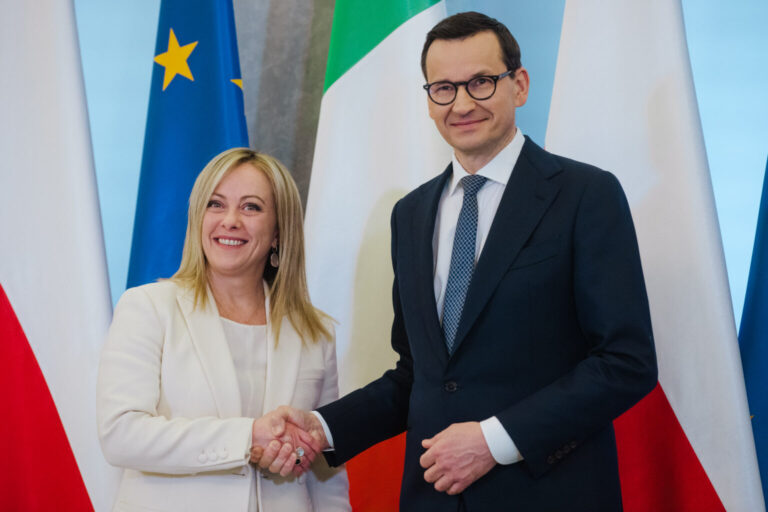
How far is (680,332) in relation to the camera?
1.95m

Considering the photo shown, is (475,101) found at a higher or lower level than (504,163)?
higher

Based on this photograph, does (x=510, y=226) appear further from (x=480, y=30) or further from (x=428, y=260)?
(x=480, y=30)

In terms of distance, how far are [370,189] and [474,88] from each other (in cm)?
75

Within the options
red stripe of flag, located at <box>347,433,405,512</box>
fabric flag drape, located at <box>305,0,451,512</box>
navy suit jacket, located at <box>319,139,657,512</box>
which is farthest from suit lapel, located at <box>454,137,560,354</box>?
red stripe of flag, located at <box>347,433,405,512</box>

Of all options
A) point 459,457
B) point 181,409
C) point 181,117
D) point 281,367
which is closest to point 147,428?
point 181,409

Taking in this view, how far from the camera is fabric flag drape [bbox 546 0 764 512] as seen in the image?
1897 millimetres

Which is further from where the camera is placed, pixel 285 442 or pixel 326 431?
pixel 326 431

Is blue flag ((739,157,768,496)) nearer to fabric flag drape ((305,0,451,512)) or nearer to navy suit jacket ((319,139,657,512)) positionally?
navy suit jacket ((319,139,657,512))

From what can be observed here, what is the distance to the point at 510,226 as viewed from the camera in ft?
5.02

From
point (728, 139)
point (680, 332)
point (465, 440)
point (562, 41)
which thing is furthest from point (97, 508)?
point (728, 139)

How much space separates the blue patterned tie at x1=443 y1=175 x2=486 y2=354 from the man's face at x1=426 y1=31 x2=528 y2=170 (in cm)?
16

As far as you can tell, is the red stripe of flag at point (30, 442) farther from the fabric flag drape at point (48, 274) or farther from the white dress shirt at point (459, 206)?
the white dress shirt at point (459, 206)

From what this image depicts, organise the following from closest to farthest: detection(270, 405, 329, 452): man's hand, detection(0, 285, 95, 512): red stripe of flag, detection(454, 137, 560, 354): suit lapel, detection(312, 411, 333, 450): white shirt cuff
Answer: detection(454, 137, 560, 354): suit lapel → detection(270, 405, 329, 452): man's hand → detection(312, 411, 333, 450): white shirt cuff → detection(0, 285, 95, 512): red stripe of flag

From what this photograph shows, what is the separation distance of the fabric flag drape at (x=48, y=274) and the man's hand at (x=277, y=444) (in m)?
0.84
